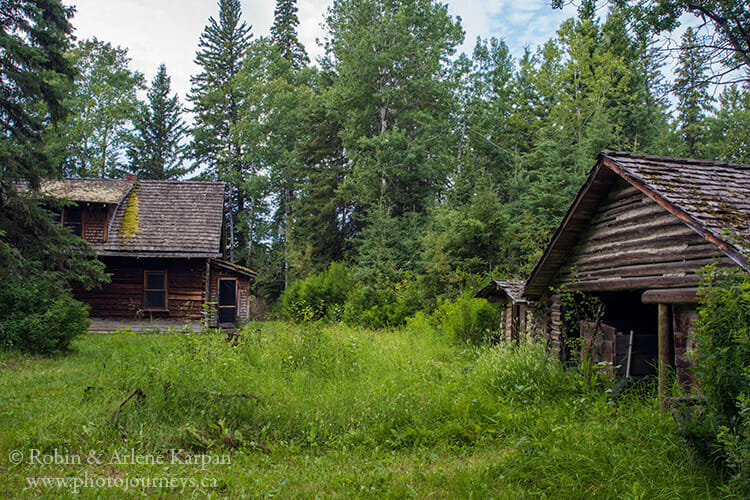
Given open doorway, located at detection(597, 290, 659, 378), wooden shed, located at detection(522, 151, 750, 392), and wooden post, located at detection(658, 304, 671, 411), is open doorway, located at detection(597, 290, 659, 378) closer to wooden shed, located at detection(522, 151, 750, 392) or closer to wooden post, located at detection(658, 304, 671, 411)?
wooden shed, located at detection(522, 151, 750, 392)

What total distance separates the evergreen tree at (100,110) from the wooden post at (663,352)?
32564 millimetres

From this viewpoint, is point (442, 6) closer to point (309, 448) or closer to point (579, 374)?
point (579, 374)

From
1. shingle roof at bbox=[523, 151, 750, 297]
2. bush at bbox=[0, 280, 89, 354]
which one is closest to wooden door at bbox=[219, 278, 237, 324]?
bush at bbox=[0, 280, 89, 354]

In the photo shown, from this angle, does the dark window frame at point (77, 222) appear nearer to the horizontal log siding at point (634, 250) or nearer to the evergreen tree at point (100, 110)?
the evergreen tree at point (100, 110)

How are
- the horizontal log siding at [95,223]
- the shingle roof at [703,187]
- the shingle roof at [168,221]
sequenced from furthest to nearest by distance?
1. the horizontal log siding at [95,223]
2. the shingle roof at [168,221]
3. the shingle roof at [703,187]

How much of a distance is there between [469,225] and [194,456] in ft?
46.4

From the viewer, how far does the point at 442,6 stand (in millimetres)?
27922

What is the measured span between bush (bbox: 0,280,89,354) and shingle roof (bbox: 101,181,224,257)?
7.14 meters

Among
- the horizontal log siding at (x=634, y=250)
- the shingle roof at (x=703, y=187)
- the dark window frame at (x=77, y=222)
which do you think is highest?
the dark window frame at (x=77, y=222)

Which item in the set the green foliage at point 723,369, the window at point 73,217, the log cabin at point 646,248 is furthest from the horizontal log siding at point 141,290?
the green foliage at point 723,369

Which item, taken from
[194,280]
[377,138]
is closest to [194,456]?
[194,280]

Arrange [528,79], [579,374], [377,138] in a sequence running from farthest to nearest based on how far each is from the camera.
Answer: [528,79] → [377,138] → [579,374]

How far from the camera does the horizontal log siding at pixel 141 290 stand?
19.1 m

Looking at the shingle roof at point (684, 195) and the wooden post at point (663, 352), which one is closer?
the shingle roof at point (684, 195)
